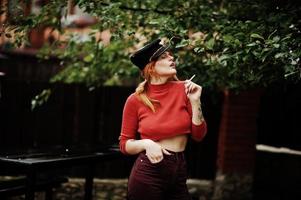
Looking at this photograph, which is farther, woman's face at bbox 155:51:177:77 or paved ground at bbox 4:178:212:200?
paved ground at bbox 4:178:212:200

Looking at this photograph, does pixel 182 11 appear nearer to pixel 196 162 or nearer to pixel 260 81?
pixel 260 81

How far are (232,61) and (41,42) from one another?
406 inches

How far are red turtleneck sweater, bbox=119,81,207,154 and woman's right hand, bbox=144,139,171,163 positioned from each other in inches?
2.3

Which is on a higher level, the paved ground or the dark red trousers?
the dark red trousers

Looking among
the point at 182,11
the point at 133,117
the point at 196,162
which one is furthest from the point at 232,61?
the point at 196,162

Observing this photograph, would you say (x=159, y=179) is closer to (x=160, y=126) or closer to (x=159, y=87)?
(x=160, y=126)

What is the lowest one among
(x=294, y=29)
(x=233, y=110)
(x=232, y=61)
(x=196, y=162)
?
(x=196, y=162)

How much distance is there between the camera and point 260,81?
17.5 feet

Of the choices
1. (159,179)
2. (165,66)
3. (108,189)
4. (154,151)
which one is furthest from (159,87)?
(108,189)

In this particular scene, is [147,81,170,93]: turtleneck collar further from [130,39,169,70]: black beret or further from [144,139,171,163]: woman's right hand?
[144,139,171,163]: woman's right hand

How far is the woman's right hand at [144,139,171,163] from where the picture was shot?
366cm

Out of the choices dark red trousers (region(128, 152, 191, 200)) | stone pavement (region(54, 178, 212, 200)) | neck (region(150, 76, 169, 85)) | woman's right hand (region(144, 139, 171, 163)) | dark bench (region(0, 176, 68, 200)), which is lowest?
stone pavement (region(54, 178, 212, 200))

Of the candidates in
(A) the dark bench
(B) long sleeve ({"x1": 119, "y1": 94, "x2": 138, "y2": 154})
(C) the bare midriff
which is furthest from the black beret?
(A) the dark bench

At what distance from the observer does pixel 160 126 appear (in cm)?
368
